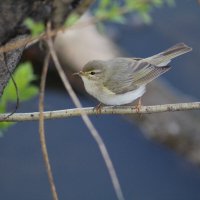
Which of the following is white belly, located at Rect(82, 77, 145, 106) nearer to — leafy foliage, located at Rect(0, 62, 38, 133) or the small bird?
the small bird

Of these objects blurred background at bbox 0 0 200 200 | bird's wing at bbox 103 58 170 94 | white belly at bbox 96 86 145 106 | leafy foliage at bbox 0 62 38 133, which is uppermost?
leafy foliage at bbox 0 62 38 133

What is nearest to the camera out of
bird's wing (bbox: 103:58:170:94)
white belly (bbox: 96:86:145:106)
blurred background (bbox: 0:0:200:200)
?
white belly (bbox: 96:86:145:106)

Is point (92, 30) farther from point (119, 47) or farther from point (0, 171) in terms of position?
point (0, 171)

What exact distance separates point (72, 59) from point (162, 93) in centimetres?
105

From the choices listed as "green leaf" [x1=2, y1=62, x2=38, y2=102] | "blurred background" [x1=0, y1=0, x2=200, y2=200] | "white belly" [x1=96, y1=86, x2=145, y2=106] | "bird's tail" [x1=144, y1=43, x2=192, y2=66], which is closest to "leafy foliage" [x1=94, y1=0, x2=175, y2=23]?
"green leaf" [x1=2, y1=62, x2=38, y2=102]

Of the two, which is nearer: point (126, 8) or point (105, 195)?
point (126, 8)

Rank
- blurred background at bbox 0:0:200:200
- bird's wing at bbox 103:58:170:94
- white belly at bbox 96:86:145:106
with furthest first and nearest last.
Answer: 1. blurred background at bbox 0:0:200:200
2. bird's wing at bbox 103:58:170:94
3. white belly at bbox 96:86:145:106

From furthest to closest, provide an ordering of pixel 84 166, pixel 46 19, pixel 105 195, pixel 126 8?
pixel 84 166, pixel 105 195, pixel 46 19, pixel 126 8

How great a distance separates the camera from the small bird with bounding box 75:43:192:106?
4031mm

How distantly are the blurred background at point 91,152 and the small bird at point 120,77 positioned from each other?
228cm

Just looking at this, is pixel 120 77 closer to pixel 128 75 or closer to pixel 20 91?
pixel 128 75

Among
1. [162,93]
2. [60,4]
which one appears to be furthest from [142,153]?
[60,4]

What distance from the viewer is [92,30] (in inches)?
308

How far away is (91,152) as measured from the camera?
681 centimetres
